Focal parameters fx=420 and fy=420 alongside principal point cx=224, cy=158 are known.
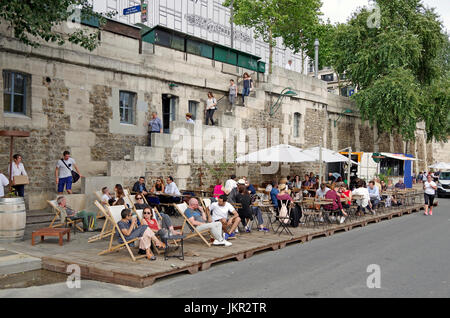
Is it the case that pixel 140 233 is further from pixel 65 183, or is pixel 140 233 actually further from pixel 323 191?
pixel 323 191

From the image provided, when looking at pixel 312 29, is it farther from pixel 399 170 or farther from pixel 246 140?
pixel 246 140

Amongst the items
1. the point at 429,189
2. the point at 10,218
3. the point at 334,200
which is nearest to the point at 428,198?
the point at 429,189

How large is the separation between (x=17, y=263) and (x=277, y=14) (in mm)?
26701

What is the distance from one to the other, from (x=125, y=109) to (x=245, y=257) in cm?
861

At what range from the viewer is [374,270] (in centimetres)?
702

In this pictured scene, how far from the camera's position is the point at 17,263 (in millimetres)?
7039

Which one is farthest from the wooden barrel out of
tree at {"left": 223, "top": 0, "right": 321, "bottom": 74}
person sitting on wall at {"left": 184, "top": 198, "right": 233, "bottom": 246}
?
tree at {"left": 223, "top": 0, "right": 321, "bottom": 74}

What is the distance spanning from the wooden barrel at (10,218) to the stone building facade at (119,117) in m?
3.22

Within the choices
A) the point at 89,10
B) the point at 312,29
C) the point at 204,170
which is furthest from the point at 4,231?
the point at 312,29

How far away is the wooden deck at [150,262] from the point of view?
6.25 metres

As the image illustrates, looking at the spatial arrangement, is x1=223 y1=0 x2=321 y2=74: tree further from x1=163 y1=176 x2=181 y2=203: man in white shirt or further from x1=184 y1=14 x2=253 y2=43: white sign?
x1=163 y1=176 x2=181 y2=203: man in white shirt

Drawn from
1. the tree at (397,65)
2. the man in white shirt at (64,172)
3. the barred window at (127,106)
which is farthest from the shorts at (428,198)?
the man in white shirt at (64,172)

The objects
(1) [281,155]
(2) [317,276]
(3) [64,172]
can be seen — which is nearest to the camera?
(2) [317,276]
